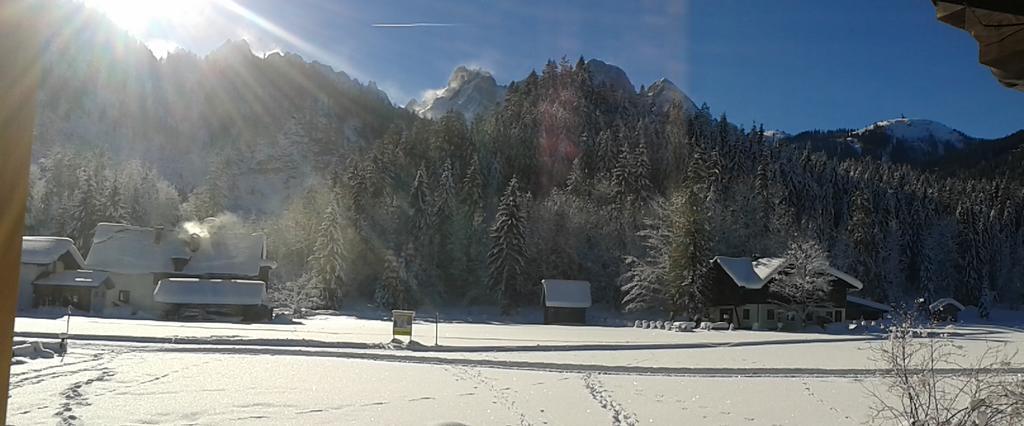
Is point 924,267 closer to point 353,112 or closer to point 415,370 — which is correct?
point 415,370

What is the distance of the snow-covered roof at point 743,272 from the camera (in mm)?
52125

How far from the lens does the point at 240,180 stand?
390ft

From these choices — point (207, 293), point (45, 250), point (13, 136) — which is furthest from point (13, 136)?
point (45, 250)

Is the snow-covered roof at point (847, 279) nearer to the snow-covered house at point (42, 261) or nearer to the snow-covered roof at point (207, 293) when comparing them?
the snow-covered roof at point (207, 293)

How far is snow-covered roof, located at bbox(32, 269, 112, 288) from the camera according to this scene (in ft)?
157

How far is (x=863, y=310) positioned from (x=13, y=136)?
6520 cm

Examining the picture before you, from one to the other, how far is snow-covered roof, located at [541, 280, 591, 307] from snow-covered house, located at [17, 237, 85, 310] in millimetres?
35342

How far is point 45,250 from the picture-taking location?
161ft

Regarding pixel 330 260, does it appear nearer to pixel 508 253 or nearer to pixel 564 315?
pixel 508 253

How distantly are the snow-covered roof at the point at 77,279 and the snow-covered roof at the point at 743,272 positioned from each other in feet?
149

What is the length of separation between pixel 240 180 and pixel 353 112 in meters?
37.9

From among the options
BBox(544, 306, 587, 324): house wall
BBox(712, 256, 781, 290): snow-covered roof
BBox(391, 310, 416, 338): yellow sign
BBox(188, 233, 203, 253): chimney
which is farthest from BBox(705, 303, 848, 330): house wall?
BBox(188, 233, 203, 253): chimney

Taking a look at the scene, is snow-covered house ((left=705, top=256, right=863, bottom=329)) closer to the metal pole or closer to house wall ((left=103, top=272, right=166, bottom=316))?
house wall ((left=103, top=272, right=166, bottom=316))

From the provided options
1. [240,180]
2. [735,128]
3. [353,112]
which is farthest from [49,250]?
[353,112]
